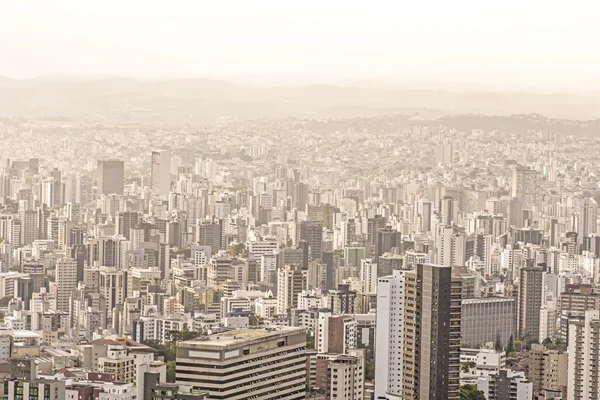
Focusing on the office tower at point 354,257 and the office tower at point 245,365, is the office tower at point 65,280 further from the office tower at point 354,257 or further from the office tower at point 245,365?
the office tower at point 245,365

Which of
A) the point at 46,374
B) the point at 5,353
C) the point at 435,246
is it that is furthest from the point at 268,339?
the point at 435,246

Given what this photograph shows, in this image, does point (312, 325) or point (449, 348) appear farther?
point (312, 325)

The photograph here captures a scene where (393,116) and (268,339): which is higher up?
(393,116)

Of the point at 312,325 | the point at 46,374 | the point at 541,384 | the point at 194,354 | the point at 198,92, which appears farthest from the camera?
the point at 198,92

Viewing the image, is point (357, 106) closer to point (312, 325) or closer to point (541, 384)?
point (312, 325)

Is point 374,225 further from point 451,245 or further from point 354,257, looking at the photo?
point 451,245

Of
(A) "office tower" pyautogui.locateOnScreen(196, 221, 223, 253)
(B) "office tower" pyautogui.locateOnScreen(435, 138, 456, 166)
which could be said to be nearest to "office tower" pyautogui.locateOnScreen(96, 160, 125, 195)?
(A) "office tower" pyautogui.locateOnScreen(196, 221, 223, 253)

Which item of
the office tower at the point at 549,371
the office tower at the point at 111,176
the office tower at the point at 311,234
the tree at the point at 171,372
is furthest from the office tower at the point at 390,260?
the office tower at the point at 111,176
